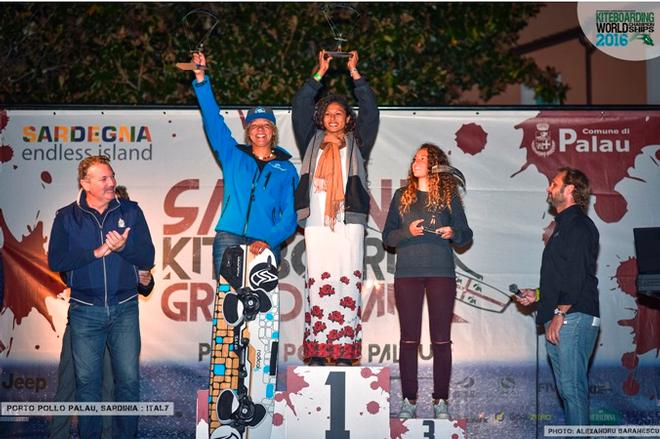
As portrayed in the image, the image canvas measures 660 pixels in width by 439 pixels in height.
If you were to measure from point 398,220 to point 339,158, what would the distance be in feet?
1.62

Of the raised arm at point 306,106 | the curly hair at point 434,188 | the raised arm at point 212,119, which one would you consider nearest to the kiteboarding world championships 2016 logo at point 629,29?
the curly hair at point 434,188

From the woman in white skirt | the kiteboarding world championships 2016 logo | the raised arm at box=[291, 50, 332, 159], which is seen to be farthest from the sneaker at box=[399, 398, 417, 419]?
the kiteboarding world championships 2016 logo

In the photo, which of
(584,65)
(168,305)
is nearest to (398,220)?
(168,305)

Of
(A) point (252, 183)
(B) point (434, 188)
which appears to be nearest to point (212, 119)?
(A) point (252, 183)

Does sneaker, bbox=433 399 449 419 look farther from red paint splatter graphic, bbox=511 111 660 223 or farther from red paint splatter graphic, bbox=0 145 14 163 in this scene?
red paint splatter graphic, bbox=0 145 14 163

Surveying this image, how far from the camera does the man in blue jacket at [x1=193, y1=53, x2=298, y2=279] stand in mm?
4957

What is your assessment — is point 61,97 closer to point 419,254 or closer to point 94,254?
point 94,254

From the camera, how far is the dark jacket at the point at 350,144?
4.94 metres

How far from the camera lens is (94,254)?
15.3ft

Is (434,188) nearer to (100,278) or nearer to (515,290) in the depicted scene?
(515,290)

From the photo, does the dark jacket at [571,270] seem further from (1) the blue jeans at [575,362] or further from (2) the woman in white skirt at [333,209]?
(2) the woman in white skirt at [333,209]

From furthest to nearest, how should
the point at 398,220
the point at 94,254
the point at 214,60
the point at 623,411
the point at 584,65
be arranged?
the point at 584,65
the point at 214,60
the point at 623,411
the point at 398,220
the point at 94,254

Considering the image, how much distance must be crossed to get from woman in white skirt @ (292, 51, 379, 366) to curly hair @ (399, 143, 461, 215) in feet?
0.79

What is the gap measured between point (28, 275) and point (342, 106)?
229 cm
